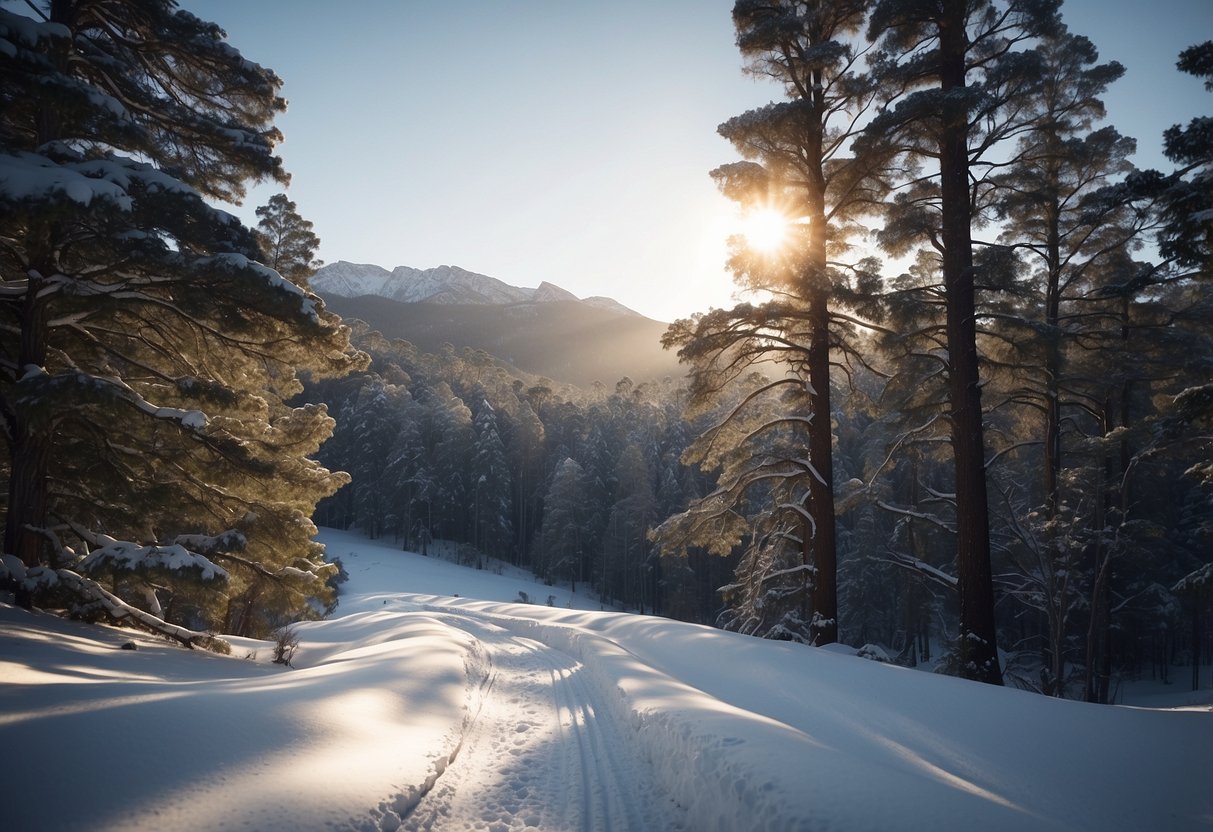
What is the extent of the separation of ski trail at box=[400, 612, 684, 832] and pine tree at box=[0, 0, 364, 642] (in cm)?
325

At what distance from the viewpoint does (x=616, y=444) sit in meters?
53.1

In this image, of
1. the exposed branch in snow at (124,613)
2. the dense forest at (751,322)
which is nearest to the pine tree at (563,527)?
the dense forest at (751,322)

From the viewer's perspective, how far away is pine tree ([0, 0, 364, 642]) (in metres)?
5.59

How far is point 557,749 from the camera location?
5863mm

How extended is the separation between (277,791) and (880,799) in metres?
4.05

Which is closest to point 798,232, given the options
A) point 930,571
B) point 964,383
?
point 964,383

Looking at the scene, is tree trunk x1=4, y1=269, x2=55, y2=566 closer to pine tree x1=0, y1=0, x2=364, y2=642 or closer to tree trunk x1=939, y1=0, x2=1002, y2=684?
pine tree x1=0, y1=0, x2=364, y2=642

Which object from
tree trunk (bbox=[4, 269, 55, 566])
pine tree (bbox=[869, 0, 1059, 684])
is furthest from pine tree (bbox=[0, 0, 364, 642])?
pine tree (bbox=[869, 0, 1059, 684])

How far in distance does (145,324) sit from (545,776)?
26.3 ft

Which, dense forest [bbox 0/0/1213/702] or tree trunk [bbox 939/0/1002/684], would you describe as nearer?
dense forest [bbox 0/0/1213/702]

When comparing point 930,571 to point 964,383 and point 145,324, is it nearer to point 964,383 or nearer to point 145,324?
point 964,383

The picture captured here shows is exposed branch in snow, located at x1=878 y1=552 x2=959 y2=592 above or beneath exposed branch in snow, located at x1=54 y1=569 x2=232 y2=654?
above

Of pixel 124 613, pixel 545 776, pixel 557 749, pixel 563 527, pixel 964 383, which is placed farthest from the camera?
pixel 563 527

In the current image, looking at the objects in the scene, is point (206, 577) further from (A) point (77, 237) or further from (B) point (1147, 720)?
(B) point (1147, 720)
